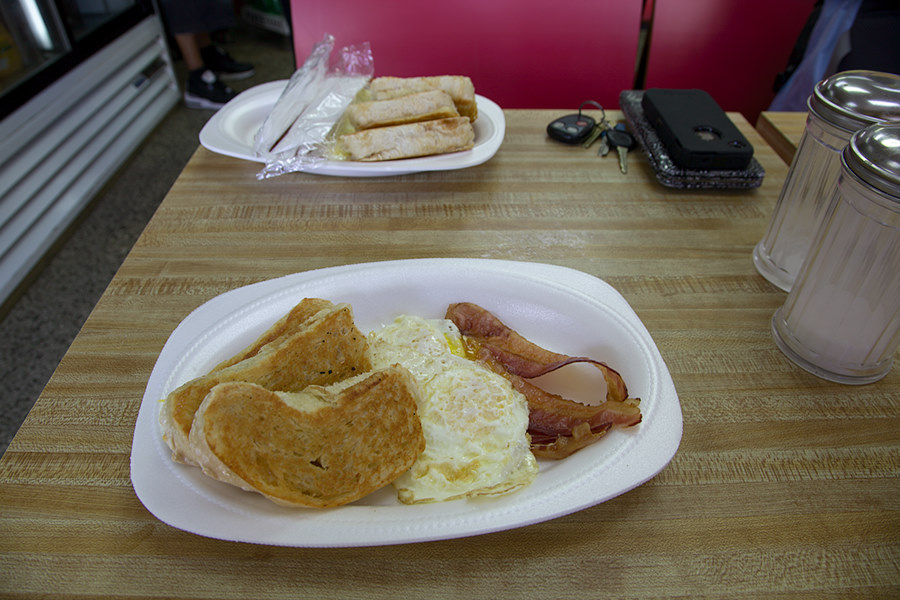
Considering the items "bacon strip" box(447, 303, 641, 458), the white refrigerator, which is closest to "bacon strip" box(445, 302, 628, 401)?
"bacon strip" box(447, 303, 641, 458)

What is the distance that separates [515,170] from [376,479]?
967 mm

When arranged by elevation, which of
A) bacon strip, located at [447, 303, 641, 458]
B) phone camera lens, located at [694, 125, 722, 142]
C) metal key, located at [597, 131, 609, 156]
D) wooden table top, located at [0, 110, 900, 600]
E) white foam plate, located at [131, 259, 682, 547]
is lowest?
wooden table top, located at [0, 110, 900, 600]

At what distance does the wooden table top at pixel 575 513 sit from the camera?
2.10 ft

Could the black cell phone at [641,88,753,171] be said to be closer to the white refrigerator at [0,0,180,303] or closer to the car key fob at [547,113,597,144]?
the car key fob at [547,113,597,144]

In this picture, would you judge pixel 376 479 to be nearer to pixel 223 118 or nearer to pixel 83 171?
pixel 223 118

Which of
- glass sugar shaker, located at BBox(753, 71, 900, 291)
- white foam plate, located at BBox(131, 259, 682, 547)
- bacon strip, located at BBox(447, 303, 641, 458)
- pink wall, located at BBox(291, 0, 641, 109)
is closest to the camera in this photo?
white foam plate, located at BBox(131, 259, 682, 547)

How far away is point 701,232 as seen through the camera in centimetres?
121

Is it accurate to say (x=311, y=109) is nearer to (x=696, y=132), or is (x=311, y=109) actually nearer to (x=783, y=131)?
(x=696, y=132)

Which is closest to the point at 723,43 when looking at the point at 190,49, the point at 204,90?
the point at 204,90

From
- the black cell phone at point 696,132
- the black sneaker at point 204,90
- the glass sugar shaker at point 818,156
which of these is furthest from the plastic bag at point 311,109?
the black sneaker at point 204,90

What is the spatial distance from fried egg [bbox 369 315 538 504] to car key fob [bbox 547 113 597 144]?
0.85 meters

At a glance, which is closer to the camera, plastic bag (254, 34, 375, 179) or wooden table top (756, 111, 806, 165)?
plastic bag (254, 34, 375, 179)

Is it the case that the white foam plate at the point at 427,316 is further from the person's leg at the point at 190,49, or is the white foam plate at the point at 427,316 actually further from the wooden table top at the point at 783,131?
the person's leg at the point at 190,49

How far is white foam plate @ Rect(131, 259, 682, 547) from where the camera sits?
1.98 feet
